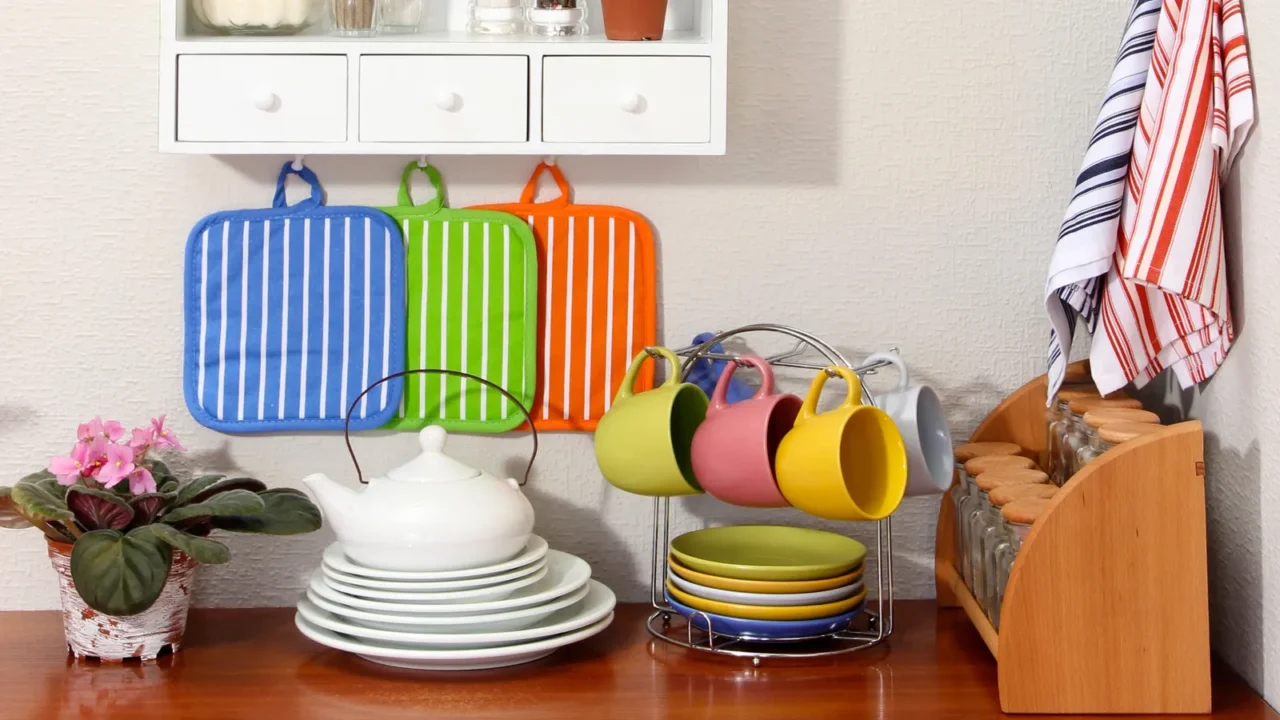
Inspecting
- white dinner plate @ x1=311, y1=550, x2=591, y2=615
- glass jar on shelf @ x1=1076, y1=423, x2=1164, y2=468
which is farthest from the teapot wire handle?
glass jar on shelf @ x1=1076, y1=423, x2=1164, y2=468

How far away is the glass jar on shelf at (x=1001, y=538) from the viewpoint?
1.26 metres

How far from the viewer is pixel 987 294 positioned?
1526mm

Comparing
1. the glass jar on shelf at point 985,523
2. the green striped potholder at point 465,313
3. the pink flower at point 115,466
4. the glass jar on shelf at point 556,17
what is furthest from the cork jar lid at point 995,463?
the pink flower at point 115,466

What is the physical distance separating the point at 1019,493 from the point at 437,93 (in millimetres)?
686

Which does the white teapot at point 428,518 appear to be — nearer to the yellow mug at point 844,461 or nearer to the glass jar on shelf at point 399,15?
the yellow mug at point 844,461

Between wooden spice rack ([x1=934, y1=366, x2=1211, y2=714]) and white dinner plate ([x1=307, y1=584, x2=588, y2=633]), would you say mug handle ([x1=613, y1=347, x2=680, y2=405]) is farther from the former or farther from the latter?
wooden spice rack ([x1=934, y1=366, x2=1211, y2=714])

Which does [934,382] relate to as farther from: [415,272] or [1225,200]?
[415,272]

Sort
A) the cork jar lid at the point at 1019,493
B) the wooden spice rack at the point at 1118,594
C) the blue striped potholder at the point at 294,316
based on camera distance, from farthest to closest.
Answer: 1. the blue striped potholder at the point at 294,316
2. the cork jar lid at the point at 1019,493
3. the wooden spice rack at the point at 1118,594

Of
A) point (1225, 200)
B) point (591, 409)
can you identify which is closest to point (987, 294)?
point (1225, 200)

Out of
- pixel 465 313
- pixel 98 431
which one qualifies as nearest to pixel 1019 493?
pixel 465 313

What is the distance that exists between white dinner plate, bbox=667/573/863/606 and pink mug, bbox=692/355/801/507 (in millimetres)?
91

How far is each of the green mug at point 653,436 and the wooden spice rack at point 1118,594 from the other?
13.5 inches

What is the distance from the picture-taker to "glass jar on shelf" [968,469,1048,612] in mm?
1301

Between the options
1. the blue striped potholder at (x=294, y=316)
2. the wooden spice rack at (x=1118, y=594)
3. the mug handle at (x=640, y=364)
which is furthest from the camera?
the blue striped potholder at (x=294, y=316)
